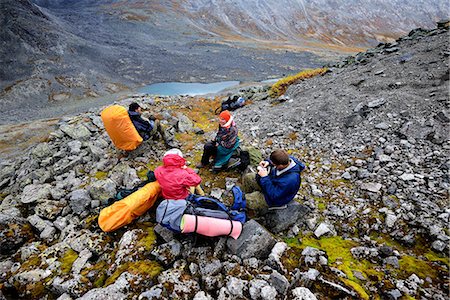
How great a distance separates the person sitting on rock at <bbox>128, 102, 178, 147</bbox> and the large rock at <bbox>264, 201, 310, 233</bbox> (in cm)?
565

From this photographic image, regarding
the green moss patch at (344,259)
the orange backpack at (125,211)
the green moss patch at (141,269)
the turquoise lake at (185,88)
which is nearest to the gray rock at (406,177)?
the green moss patch at (344,259)

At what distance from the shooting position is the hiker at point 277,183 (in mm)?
5496

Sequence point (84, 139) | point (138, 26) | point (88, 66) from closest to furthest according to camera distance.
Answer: point (84, 139) → point (88, 66) → point (138, 26)

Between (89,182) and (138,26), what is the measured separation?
256 feet

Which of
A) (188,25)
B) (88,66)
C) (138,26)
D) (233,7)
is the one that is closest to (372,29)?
(233,7)

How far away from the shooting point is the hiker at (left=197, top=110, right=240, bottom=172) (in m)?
8.15

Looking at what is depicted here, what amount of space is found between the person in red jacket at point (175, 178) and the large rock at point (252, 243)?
1.61m

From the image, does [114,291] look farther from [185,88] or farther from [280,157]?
[185,88]

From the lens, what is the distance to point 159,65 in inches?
1877

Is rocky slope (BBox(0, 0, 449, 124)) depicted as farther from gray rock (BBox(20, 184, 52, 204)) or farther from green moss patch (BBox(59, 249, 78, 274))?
green moss patch (BBox(59, 249, 78, 274))

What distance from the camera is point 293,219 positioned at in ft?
19.9

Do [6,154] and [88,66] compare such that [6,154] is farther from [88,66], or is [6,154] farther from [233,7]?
[233,7]

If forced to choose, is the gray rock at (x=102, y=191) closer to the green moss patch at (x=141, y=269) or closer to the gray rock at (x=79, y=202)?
the gray rock at (x=79, y=202)

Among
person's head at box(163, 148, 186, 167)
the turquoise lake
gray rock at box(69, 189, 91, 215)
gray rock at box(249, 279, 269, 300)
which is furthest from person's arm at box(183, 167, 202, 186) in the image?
the turquoise lake
